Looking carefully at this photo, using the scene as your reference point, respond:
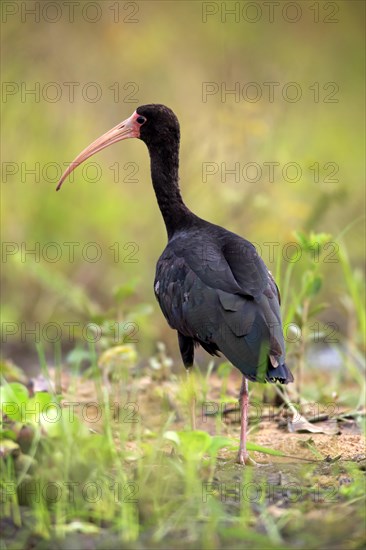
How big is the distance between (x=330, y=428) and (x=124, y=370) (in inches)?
53.6

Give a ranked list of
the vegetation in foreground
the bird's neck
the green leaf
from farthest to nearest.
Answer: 1. the bird's neck
2. the green leaf
3. the vegetation in foreground

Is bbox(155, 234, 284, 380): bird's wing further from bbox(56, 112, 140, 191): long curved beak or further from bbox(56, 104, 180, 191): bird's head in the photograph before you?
bbox(56, 112, 140, 191): long curved beak

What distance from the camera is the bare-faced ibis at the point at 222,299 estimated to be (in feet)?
18.8

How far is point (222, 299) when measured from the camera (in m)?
5.96

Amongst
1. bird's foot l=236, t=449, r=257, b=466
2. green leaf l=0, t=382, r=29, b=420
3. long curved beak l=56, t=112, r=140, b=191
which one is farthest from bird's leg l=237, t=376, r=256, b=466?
long curved beak l=56, t=112, r=140, b=191

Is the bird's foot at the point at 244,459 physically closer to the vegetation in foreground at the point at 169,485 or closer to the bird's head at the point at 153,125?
the vegetation in foreground at the point at 169,485

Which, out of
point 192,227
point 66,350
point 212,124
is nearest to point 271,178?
point 212,124

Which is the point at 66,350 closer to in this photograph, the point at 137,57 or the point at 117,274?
the point at 117,274

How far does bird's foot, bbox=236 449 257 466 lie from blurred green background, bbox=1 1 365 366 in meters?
1.72

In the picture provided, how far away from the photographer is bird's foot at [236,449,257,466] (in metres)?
5.77

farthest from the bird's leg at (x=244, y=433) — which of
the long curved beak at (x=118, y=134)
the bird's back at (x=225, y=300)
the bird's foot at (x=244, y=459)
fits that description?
the long curved beak at (x=118, y=134)

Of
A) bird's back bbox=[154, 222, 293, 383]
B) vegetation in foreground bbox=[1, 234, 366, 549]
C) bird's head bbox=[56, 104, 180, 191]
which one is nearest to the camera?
vegetation in foreground bbox=[1, 234, 366, 549]

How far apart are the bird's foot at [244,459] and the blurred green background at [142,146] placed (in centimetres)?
172

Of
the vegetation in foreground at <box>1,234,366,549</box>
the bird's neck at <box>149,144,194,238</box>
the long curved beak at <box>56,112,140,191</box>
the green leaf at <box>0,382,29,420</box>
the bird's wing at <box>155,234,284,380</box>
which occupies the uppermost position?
the long curved beak at <box>56,112,140,191</box>
